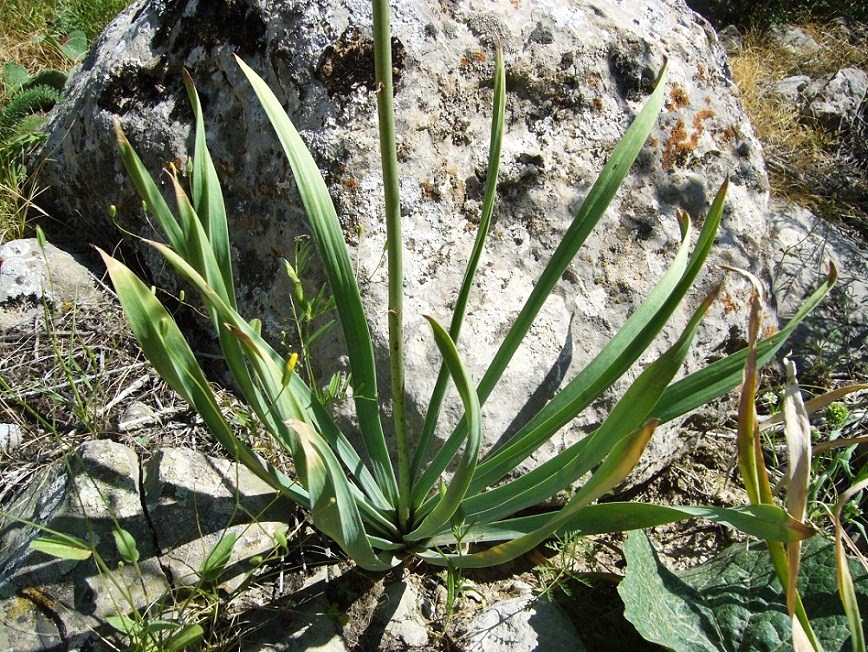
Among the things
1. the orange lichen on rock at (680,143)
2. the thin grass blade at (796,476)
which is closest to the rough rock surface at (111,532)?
the thin grass blade at (796,476)

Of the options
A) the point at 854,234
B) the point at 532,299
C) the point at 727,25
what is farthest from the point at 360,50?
the point at 727,25

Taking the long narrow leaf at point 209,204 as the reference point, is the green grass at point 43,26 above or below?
below

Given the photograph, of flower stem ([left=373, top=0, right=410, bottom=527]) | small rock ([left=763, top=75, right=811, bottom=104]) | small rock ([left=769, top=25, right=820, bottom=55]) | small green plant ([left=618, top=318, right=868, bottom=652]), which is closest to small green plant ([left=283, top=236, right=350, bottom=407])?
flower stem ([left=373, top=0, right=410, bottom=527])

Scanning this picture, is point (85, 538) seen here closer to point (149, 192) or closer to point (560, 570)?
point (149, 192)

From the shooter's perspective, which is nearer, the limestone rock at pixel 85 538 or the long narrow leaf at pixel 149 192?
the long narrow leaf at pixel 149 192

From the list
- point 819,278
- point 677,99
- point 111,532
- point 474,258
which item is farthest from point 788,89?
point 111,532

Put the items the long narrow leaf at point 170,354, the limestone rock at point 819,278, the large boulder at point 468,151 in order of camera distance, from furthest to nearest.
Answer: the limestone rock at point 819,278 → the large boulder at point 468,151 → the long narrow leaf at point 170,354

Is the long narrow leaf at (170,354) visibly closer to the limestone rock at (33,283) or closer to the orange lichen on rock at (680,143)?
the limestone rock at (33,283)
